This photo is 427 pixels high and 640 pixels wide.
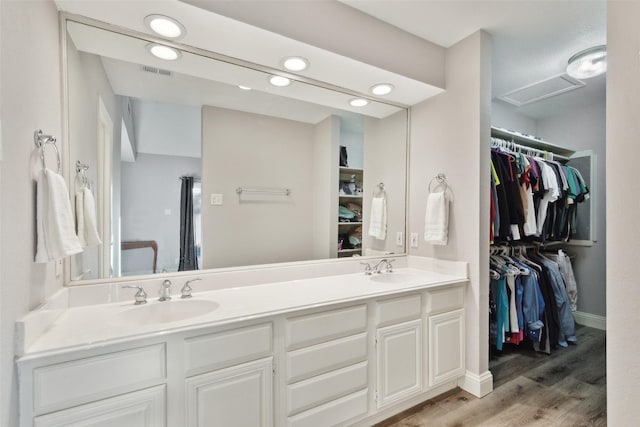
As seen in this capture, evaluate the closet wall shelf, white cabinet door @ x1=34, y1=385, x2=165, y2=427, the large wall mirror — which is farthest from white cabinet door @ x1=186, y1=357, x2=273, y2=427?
the closet wall shelf

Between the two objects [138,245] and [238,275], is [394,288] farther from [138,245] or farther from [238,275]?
[138,245]

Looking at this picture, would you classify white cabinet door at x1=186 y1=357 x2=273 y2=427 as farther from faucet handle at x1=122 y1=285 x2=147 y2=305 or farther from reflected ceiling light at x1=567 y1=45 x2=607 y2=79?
reflected ceiling light at x1=567 y1=45 x2=607 y2=79

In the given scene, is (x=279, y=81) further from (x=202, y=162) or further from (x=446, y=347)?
(x=446, y=347)

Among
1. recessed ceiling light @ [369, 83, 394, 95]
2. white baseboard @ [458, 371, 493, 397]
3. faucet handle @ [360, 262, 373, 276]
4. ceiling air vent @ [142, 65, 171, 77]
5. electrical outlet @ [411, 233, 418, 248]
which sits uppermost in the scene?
recessed ceiling light @ [369, 83, 394, 95]

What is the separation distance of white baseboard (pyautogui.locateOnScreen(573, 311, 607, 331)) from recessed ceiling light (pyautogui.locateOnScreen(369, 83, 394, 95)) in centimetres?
338

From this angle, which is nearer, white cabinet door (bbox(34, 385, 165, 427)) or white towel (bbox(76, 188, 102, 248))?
white cabinet door (bbox(34, 385, 165, 427))

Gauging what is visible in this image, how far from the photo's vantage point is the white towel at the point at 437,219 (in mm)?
2162

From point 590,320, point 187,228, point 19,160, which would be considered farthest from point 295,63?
point 590,320

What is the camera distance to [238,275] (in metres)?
1.81

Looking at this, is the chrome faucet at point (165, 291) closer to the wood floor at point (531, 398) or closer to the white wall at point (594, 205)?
the wood floor at point (531, 398)

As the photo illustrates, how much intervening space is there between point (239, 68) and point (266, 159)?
0.57m

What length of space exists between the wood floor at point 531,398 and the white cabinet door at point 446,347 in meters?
0.18

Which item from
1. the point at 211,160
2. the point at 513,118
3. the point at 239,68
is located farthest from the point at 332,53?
the point at 513,118

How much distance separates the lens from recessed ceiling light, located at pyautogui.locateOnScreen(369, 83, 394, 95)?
2168 mm
